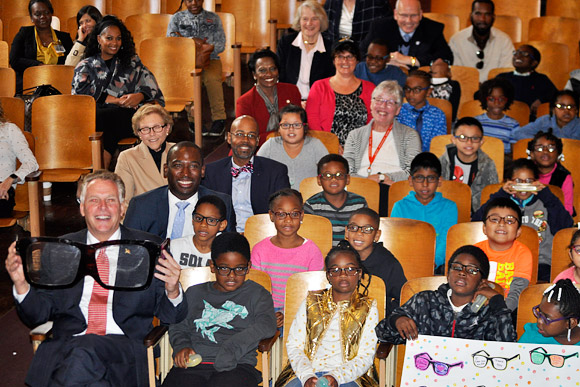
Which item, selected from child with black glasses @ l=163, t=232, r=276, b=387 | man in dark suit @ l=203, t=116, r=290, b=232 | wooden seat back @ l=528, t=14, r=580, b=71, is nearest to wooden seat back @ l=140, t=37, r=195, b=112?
man in dark suit @ l=203, t=116, r=290, b=232

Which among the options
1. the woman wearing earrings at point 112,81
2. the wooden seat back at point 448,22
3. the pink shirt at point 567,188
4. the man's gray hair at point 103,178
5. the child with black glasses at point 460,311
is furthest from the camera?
the wooden seat back at point 448,22

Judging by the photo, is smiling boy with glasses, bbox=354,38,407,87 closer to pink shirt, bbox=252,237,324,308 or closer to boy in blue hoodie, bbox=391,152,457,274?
boy in blue hoodie, bbox=391,152,457,274

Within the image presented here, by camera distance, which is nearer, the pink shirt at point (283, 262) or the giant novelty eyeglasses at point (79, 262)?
the giant novelty eyeglasses at point (79, 262)

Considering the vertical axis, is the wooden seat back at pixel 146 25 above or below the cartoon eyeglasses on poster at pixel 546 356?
above

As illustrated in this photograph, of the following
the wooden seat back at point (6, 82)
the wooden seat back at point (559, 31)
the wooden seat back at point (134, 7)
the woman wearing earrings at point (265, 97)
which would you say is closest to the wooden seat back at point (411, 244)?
the woman wearing earrings at point (265, 97)

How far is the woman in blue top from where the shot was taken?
10.2 ft

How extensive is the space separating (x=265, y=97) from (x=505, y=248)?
230cm

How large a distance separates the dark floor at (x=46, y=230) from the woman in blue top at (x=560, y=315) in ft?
8.08

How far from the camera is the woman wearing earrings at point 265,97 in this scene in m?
5.45

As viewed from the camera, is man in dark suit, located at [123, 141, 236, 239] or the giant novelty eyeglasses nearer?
the giant novelty eyeglasses

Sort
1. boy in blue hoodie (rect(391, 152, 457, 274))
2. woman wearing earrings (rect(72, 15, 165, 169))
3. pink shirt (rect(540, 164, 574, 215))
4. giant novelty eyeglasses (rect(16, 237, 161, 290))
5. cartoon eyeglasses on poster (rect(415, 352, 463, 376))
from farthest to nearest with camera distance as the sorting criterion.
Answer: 1. woman wearing earrings (rect(72, 15, 165, 169))
2. pink shirt (rect(540, 164, 574, 215))
3. boy in blue hoodie (rect(391, 152, 457, 274))
4. cartoon eyeglasses on poster (rect(415, 352, 463, 376))
5. giant novelty eyeglasses (rect(16, 237, 161, 290))

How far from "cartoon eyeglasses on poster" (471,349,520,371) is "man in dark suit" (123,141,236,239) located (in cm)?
151

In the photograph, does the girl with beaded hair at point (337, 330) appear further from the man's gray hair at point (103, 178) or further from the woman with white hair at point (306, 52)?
the woman with white hair at point (306, 52)

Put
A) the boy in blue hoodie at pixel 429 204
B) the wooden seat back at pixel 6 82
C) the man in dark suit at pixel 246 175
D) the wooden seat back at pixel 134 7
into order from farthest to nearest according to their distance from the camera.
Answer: the wooden seat back at pixel 134 7, the wooden seat back at pixel 6 82, the man in dark suit at pixel 246 175, the boy in blue hoodie at pixel 429 204
